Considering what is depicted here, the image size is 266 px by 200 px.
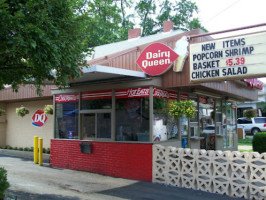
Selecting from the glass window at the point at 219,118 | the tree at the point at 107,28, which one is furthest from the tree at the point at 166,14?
the glass window at the point at 219,118

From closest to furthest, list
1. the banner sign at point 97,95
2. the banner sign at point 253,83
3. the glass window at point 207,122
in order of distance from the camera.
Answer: the banner sign at point 97,95, the glass window at point 207,122, the banner sign at point 253,83

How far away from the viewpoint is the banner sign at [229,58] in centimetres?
766

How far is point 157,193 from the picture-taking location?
7758mm

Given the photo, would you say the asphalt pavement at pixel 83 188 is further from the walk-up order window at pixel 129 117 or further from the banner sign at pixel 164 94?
the banner sign at pixel 164 94

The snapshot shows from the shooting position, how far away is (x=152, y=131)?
29.8 ft

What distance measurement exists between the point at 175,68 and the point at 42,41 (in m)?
4.53

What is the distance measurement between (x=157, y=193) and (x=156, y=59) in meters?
4.09

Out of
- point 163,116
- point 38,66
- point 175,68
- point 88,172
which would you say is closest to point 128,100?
point 163,116

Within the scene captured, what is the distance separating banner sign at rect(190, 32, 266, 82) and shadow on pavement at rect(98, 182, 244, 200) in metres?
3.11

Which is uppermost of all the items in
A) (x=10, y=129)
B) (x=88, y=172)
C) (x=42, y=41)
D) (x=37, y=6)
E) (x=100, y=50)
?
(x=100, y=50)

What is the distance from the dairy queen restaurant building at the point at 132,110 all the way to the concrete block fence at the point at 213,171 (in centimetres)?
56

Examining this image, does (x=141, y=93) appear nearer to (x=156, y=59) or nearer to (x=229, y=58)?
(x=156, y=59)

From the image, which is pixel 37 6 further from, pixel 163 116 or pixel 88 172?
pixel 88 172

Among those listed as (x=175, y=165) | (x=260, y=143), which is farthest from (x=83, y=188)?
(x=260, y=143)
